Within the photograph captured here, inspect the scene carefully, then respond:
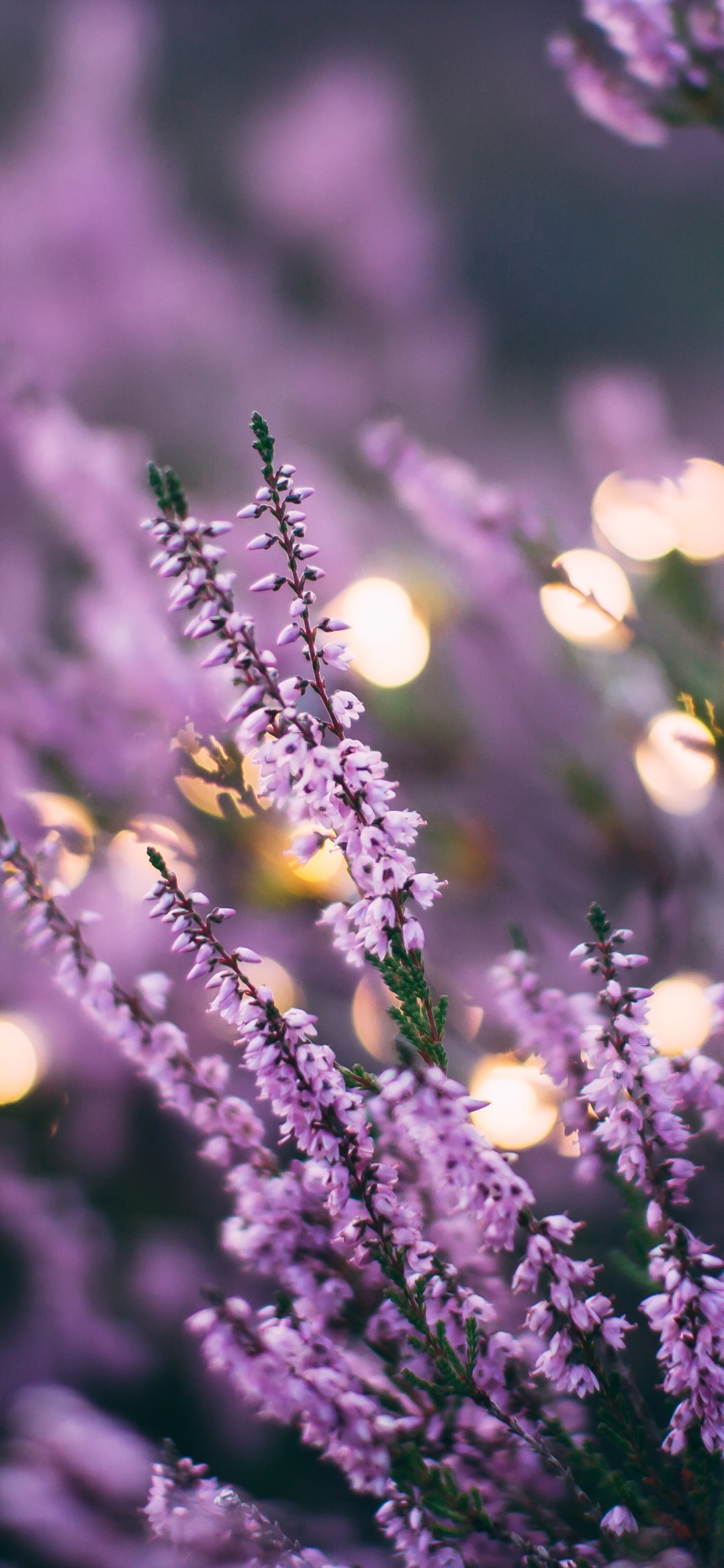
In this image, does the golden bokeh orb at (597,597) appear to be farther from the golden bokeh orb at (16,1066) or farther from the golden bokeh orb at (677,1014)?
the golden bokeh orb at (16,1066)

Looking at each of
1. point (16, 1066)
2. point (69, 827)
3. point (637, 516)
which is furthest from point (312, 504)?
point (16, 1066)

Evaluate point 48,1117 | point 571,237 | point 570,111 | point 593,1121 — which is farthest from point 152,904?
point 570,111

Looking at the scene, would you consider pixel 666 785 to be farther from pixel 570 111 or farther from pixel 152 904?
pixel 570 111

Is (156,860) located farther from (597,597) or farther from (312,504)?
(312,504)

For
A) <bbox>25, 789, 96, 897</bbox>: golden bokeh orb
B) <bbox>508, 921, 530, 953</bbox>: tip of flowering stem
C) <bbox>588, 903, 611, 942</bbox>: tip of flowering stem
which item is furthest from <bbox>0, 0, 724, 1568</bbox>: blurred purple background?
<bbox>588, 903, 611, 942</bbox>: tip of flowering stem

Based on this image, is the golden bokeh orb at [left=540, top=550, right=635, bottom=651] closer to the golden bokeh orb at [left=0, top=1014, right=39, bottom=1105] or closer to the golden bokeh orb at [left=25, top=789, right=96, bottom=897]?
the golden bokeh orb at [left=25, top=789, right=96, bottom=897]

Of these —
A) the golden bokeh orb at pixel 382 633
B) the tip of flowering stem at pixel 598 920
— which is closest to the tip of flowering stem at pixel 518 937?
the tip of flowering stem at pixel 598 920

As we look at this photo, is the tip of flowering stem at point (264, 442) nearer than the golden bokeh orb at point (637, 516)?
Yes
